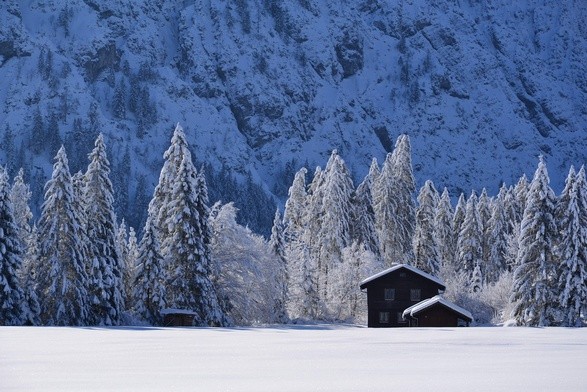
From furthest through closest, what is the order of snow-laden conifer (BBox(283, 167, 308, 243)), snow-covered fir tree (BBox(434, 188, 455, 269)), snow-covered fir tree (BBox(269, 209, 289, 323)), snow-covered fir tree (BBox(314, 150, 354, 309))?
snow-covered fir tree (BBox(434, 188, 455, 269)) → snow-laden conifer (BBox(283, 167, 308, 243)) → snow-covered fir tree (BBox(314, 150, 354, 309)) → snow-covered fir tree (BBox(269, 209, 289, 323))

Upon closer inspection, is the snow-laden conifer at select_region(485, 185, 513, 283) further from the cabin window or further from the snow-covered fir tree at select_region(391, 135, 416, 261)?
the cabin window

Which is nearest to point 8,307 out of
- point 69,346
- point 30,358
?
point 69,346

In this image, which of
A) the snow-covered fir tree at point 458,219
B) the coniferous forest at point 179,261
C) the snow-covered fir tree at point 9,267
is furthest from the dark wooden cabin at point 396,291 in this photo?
the snow-covered fir tree at point 458,219

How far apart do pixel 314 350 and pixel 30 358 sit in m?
6.10

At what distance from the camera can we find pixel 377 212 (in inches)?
3541

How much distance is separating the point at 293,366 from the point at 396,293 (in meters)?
55.1

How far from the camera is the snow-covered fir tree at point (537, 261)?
193 feet

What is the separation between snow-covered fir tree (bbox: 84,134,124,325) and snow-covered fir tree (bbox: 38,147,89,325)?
2.97 ft

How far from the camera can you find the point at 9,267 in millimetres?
51219

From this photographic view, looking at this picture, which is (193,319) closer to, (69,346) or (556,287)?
(556,287)

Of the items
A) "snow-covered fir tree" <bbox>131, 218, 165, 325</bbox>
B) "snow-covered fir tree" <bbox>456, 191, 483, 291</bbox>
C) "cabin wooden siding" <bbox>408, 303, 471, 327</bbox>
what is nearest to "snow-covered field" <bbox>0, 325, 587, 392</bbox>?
"snow-covered fir tree" <bbox>131, 218, 165, 325</bbox>

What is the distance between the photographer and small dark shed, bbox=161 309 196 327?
54.2m

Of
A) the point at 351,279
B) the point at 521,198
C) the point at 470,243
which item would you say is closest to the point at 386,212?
the point at 351,279

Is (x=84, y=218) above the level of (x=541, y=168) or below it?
below
